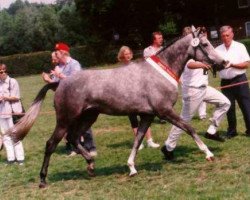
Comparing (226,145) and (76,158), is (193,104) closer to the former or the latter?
(226,145)

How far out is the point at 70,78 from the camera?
8.45 meters

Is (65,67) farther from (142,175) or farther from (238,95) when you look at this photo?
(238,95)

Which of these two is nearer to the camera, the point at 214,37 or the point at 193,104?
the point at 193,104

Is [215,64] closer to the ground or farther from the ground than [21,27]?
farther from the ground

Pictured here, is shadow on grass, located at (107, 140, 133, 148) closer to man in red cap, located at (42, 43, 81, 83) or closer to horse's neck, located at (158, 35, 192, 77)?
man in red cap, located at (42, 43, 81, 83)

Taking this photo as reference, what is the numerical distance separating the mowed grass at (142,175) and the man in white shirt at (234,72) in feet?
1.54

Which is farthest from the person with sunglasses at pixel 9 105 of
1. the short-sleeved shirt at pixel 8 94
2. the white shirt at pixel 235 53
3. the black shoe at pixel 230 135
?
the black shoe at pixel 230 135

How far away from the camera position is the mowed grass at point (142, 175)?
23.8 feet

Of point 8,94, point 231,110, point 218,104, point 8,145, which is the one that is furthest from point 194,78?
point 8,145

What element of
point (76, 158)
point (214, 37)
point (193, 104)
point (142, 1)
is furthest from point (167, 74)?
point (214, 37)

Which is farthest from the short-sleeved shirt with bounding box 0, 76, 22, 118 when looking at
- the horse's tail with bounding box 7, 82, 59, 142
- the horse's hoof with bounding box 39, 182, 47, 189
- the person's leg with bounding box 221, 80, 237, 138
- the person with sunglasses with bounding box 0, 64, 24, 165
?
the person's leg with bounding box 221, 80, 237, 138

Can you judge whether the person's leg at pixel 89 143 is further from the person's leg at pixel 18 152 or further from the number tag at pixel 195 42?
the number tag at pixel 195 42

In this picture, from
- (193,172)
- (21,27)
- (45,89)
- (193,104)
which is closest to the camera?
(193,172)

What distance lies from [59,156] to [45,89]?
2775 millimetres
